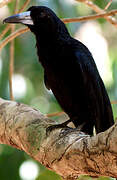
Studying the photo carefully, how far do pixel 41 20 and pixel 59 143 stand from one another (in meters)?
1.70

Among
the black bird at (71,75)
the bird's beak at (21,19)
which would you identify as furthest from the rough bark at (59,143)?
the bird's beak at (21,19)

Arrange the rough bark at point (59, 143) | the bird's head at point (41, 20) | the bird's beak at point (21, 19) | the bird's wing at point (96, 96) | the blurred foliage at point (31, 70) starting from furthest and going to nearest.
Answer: the blurred foliage at point (31, 70)
the bird's head at point (41, 20)
the bird's beak at point (21, 19)
the bird's wing at point (96, 96)
the rough bark at point (59, 143)

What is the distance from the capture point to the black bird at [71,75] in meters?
3.53

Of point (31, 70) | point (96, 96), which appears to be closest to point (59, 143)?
point (96, 96)

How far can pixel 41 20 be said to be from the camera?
12.7 ft

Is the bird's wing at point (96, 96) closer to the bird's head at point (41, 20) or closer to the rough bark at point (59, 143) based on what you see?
the bird's head at point (41, 20)

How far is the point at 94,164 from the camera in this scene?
218 cm

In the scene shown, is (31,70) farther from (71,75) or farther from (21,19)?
(71,75)

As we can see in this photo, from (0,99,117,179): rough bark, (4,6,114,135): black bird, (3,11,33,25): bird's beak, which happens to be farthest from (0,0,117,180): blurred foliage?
(0,99,117,179): rough bark

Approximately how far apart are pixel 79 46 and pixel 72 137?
142 cm

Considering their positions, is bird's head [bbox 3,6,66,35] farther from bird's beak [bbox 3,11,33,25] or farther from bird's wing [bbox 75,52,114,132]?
bird's wing [bbox 75,52,114,132]

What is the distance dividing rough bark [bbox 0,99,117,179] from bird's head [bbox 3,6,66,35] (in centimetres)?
87

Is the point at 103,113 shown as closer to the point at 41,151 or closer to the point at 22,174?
the point at 41,151

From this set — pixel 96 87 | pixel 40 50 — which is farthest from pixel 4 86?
pixel 96 87
